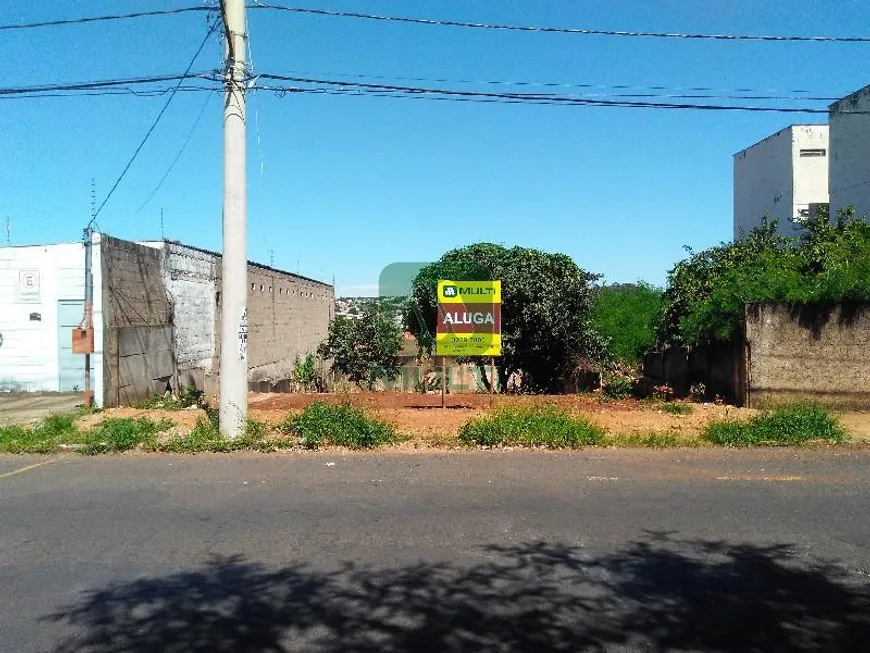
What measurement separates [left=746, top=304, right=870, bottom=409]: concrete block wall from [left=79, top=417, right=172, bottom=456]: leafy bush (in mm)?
10819

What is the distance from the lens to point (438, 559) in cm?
566

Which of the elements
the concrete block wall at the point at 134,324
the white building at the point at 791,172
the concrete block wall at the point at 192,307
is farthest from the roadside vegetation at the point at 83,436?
the white building at the point at 791,172

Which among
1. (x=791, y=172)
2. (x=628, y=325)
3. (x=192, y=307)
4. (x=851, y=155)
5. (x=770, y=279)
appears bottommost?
(x=628, y=325)

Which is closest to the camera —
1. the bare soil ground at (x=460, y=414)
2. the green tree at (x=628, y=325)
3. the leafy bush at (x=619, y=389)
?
the bare soil ground at (x=460, y=414)

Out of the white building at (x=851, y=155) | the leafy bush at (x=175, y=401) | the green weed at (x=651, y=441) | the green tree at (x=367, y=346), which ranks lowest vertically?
the green weed at (x=651, y=441)

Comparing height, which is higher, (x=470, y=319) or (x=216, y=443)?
(x=470, y=319)

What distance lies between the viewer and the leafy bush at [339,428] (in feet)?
35.7

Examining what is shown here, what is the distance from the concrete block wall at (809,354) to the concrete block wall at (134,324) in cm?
1261

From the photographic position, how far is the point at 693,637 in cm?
432

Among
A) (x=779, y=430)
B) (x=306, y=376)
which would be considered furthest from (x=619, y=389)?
(x=306, y=376)

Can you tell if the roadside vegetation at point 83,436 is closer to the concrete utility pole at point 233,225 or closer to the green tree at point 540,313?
the concrete utility pole at point 233,225

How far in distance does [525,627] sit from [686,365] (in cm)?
1436

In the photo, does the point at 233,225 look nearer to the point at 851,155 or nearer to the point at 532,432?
the point at 532,432

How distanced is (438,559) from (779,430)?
7611 millimetres
